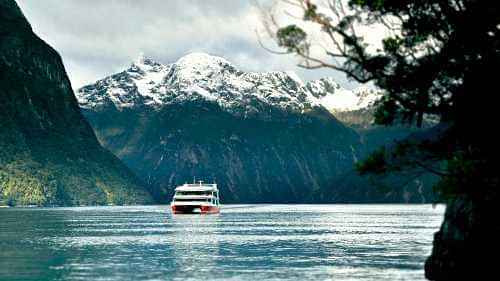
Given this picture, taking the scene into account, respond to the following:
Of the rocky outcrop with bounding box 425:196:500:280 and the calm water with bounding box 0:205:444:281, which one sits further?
the calm water with bounding box 0:205:444:281

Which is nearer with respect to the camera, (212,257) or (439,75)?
(439,75)

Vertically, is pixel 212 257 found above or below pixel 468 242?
below

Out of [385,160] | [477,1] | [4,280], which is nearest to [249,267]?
[4,280]

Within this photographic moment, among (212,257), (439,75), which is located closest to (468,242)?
(439,75)

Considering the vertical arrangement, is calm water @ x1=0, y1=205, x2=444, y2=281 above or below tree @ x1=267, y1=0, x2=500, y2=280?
below

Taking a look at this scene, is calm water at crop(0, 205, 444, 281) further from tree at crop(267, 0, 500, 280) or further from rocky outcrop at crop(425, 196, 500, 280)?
tree at crop(267, 0, 500, 280)

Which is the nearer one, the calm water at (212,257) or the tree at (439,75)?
the tree at (439,75)

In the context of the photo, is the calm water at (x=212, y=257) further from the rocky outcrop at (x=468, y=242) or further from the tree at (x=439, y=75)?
the tree at (x=439, y=75)

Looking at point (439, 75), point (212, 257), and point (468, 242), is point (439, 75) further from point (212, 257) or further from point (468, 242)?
point (212, 257)

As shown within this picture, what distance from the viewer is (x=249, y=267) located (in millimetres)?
80562

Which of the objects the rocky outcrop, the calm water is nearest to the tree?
the rocky outcrop

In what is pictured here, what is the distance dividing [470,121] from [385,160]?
459cm

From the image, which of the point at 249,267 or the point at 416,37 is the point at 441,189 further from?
the point at 249,267

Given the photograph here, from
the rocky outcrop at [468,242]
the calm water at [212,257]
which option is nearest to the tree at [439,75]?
the rocky outcrop at [468,242]
